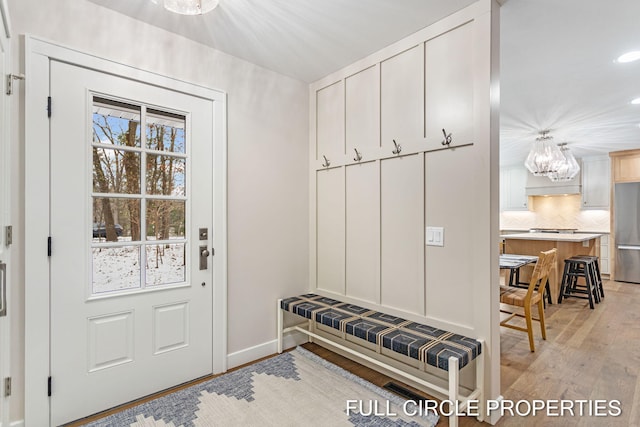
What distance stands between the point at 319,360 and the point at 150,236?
1707mm

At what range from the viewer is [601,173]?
6551 mm

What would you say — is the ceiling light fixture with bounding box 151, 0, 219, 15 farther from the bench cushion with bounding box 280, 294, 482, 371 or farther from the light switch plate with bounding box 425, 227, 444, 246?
the bench cushion with bounding box 280, 294, 482, 371

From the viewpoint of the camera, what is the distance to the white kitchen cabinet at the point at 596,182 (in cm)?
648

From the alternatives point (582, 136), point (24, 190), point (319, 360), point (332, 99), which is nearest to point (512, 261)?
point (319, 360)

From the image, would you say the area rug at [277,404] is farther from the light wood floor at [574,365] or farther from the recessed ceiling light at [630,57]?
the recessed ceiling light at [630,57]

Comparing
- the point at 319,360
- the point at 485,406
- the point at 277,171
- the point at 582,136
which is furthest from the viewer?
the point at 582,136

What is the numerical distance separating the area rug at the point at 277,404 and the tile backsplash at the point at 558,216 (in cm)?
704

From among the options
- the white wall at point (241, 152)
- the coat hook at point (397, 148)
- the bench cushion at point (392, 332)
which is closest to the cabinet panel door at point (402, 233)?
the coat hook at point (397, 148)

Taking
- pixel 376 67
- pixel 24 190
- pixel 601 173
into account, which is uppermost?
pixel 376 67

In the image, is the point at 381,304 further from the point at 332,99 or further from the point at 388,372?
the point at 332,99

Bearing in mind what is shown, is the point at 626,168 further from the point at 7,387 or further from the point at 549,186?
the point at 7,387

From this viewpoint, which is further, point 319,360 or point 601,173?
point 601,173

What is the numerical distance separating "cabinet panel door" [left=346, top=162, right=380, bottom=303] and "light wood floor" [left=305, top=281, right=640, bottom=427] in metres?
0.67

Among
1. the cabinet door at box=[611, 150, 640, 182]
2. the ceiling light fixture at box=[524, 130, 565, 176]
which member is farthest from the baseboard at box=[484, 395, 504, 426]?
the cabinet door at box=[611, 150, 640, 182]
